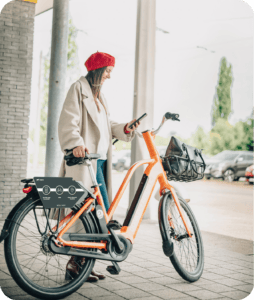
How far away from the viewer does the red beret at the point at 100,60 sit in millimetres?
3020

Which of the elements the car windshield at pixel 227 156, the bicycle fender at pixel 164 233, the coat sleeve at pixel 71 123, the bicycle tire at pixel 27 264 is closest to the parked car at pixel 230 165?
the car windshield at pixel 227 156

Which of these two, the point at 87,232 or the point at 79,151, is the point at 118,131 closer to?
the point at 79,151

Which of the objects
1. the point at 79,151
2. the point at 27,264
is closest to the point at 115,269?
the point at 27,264

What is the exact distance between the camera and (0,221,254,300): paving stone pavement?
275cm

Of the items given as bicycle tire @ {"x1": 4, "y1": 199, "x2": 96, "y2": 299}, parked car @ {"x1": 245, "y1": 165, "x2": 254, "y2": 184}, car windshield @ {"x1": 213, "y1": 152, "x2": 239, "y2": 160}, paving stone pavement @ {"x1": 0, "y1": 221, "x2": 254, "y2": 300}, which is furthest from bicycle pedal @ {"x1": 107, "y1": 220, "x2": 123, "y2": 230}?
car windshield @ {"x1": 213, "y1": 152, "x2": 239, "y2": 160}

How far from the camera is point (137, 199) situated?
2924 millimetres

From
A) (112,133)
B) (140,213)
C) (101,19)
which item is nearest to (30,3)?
(101,19)

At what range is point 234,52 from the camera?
1533 inches

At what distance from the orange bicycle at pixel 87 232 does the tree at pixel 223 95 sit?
35978 mm

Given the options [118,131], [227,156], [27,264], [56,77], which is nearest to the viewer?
[27,264]

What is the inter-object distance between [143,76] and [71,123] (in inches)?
144

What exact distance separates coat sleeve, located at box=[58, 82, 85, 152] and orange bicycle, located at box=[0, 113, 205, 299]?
13 centimetres

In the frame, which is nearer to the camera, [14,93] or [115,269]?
[115,269]

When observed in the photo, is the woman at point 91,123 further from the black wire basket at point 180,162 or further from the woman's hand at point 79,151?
the black wire basket at point 180,162
